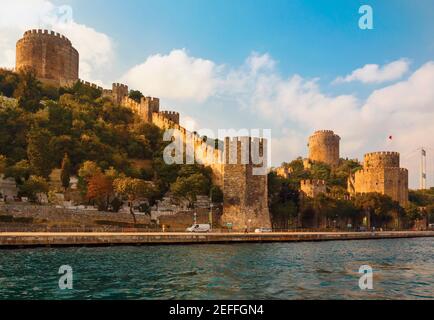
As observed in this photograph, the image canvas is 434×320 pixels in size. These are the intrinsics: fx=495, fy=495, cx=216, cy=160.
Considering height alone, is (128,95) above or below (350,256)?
above

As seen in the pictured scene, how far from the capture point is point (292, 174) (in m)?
71.9

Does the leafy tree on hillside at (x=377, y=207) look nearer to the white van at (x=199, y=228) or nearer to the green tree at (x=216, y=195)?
the green tree at (x=216, y=195)

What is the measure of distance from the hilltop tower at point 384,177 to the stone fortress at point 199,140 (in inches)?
978

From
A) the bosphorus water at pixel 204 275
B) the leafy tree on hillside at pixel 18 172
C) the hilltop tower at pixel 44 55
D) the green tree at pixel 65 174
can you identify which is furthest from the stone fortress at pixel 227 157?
the bosphorus water at pixel 204 275

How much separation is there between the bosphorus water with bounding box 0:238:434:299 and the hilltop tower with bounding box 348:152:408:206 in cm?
3949

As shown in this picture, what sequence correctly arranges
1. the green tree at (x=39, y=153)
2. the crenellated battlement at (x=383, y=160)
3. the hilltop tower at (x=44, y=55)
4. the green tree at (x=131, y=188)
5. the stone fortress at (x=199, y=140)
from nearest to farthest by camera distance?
the green tree at (x=131, y=188), the green tree at (x=39, y=153), the stone fortress at (x=199, y=140), the hilltop tower at (x=44, y=55), the crenellated battlement at (x=383, y=160)

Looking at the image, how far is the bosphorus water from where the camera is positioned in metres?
14.0

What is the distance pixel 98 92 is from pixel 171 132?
1404cm

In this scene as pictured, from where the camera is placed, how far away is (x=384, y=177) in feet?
212

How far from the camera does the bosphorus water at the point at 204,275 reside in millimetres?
14008

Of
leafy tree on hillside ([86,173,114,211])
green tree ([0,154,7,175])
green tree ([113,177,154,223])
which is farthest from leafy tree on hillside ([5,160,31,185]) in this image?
green tree ([113,177,154,223])

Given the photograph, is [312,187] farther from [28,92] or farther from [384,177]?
[28,92]
